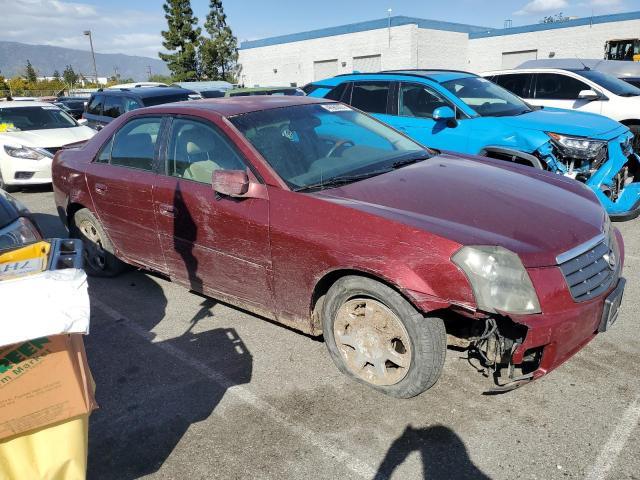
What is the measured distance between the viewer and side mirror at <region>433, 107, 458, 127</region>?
5.95 metres

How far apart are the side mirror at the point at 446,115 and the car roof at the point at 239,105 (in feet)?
7.18

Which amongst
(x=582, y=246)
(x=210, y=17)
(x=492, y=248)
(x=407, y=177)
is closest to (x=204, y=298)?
(x=407, y=177)

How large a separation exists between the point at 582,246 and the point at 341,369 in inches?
61.1

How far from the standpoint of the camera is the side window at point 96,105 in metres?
11.0

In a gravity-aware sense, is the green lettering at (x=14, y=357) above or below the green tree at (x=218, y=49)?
below

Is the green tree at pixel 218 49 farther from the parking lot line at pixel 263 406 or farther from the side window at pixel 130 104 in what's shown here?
the parking lot line at pixel 263 406

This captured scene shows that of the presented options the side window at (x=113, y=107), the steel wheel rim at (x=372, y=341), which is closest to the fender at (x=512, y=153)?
the steel wheel rim at (x=372, y=341)

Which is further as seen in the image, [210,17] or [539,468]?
[210,17]

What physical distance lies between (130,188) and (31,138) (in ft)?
21.1

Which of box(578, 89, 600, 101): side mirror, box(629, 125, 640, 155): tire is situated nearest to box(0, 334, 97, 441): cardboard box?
box(578, 89, 600, 101): side mirror

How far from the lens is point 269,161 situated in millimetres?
3318

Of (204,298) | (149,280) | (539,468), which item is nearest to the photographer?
(539,468)

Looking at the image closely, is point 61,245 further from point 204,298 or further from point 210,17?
point 210,17

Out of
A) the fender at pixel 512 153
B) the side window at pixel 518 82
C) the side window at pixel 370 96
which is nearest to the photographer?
the fender at pixel 512 153
